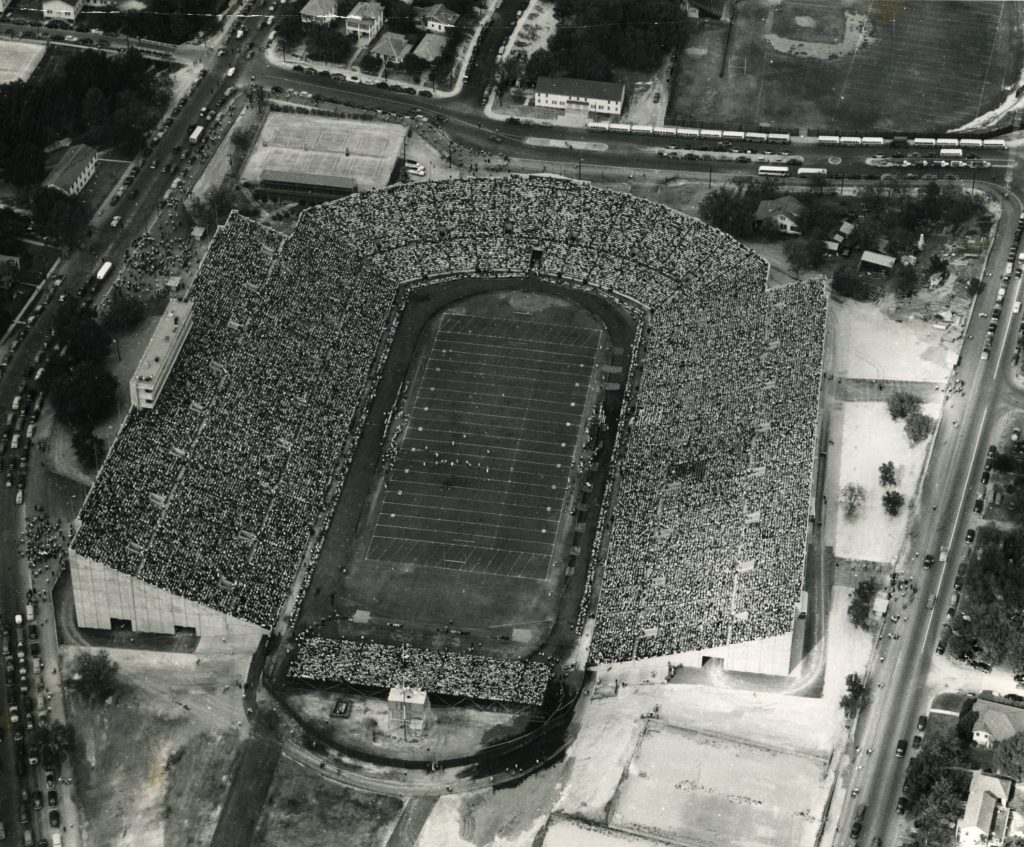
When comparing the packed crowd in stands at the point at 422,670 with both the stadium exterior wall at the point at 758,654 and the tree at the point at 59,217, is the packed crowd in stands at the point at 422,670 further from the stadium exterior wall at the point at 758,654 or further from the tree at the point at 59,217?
the tree at the point at 59,217

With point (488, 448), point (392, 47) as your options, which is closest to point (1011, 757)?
point (488, 448)

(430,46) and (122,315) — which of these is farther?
(430,46)

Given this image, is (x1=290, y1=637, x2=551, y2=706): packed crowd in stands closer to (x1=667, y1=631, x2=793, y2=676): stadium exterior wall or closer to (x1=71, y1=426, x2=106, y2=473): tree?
(x1=667, y1=631, x2=793, y2=676): stadium exterior wall

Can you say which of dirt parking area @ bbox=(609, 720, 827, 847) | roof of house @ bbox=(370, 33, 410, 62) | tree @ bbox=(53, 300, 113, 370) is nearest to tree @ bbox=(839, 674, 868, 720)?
dirt parking area @ bbox=(609, 720, 827, 847)

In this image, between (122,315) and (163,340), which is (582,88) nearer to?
(122,315)

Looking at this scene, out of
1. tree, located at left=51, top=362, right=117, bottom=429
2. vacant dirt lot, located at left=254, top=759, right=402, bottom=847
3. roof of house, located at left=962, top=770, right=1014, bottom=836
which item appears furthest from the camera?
tree, located at left=51, top=362, right=117, bottom=429

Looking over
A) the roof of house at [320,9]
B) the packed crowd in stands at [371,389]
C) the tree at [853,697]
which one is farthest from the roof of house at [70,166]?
the tree at [853,697]
